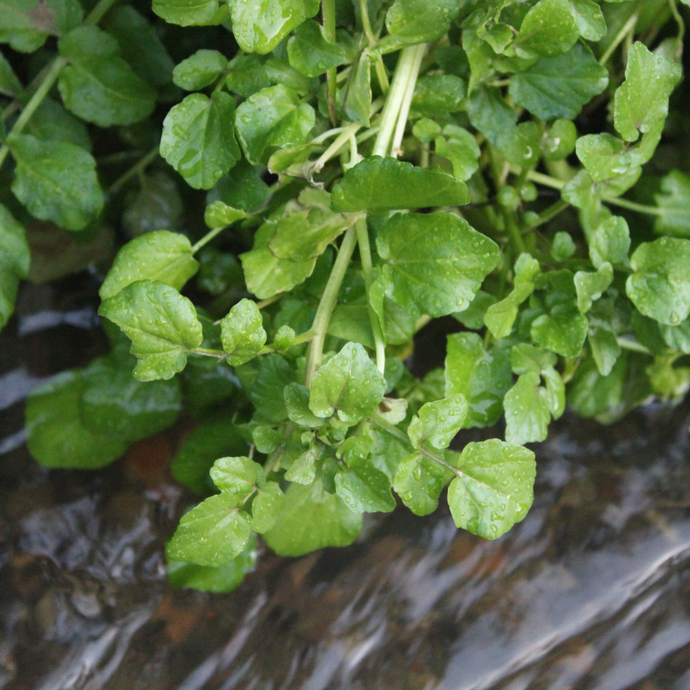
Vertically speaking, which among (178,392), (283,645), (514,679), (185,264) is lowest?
(514,679)

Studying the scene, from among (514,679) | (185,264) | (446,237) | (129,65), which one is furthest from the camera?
(514,679)

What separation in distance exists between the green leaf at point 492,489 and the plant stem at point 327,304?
0.19m

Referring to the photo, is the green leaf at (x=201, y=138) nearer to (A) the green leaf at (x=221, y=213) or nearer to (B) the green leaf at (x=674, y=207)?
(A) the green leaf at (x=221, y=213)

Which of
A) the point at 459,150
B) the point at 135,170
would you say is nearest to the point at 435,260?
the point at 459,150

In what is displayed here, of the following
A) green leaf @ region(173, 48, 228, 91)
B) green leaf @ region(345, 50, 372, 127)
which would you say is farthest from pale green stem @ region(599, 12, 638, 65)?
green leaf @ region(173, 48, 228, 91)

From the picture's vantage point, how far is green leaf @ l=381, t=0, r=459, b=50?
2.28 feet

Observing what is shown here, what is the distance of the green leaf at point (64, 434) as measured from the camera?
1.14 metres

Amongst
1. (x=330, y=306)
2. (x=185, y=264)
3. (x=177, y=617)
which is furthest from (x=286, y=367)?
(x=177, y=617)

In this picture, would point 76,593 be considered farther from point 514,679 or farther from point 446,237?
point 446,237

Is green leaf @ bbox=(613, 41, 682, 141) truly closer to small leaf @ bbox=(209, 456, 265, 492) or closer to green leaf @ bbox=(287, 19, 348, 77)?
green leaf @ bbox=(287, 19, 348, 77)

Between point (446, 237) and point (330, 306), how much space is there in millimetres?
166

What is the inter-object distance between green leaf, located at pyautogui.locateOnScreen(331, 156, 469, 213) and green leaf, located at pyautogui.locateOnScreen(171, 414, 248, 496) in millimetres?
486

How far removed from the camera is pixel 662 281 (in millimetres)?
796

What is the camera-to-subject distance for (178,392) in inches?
42.9
